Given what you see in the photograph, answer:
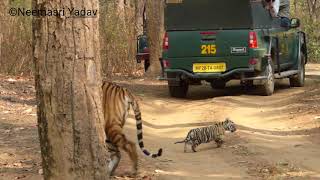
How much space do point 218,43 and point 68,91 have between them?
28.7 ft

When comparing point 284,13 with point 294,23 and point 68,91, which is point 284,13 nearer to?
point 294,23

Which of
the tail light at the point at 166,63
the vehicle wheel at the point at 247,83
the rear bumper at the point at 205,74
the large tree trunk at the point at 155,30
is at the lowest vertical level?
the vehicle wheel at the point at 247,83

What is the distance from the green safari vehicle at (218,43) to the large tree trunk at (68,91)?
28.0 ft

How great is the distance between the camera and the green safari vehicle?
507 inches

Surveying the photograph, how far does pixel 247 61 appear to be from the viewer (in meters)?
12.9

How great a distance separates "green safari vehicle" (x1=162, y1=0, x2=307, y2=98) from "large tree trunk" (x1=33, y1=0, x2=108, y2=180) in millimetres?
8535

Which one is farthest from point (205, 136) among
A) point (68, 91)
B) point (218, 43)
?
point (218, 43)

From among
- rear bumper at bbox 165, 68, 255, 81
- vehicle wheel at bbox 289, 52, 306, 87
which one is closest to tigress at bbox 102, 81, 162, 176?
rear bumper at bbox 165, 68, 255, 81

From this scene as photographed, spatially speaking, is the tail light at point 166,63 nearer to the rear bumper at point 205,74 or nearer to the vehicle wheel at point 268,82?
the rear bumper at point 205,74

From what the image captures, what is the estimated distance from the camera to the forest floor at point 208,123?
6.81 m

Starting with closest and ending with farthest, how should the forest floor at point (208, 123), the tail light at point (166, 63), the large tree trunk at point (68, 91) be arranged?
the large tree trunk at point (68, 91), the forest floor at point (208, 123), the tail light at point (166, 63)

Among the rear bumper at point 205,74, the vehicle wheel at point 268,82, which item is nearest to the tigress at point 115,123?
the rear bumper at point 205,74

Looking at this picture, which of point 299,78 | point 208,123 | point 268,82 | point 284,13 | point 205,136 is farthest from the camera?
point 284,13

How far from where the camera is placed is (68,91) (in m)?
4.39
